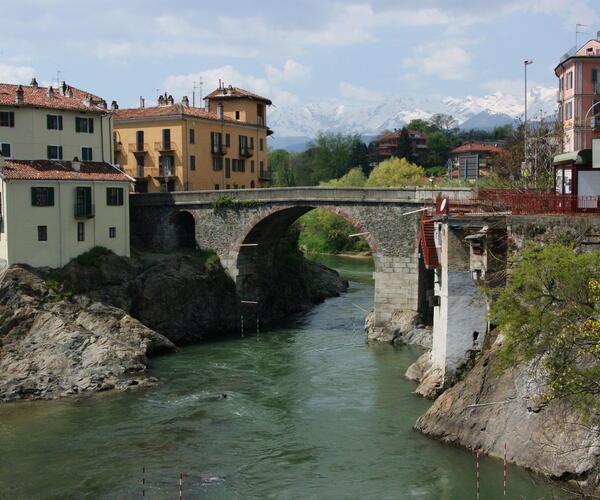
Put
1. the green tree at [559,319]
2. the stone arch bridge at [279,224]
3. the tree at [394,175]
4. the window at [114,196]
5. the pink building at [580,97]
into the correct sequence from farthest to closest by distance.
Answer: the tree at [394,175], the pink building at [580,97], the window at [114,196], the stone arch bridge at [279,224], the green tree at [559,319]

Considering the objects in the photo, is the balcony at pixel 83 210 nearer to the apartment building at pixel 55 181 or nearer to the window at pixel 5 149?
the apartment building at pixel 55 181

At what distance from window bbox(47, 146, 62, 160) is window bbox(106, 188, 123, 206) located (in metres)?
3.88

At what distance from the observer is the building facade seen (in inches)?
1887

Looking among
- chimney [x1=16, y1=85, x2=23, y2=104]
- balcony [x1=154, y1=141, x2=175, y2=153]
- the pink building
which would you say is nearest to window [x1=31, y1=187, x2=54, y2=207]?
chimney [x1=16, y1=85, x2=23, y2=104]

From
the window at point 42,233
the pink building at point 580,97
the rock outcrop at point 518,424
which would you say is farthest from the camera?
the pink building at point 580,97

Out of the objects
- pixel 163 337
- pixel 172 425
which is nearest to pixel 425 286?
pixel 163 337

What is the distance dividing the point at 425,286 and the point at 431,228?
42.4ft

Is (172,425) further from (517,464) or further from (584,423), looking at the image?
(584,423)

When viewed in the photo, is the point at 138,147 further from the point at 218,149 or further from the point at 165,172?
the point at 218,149

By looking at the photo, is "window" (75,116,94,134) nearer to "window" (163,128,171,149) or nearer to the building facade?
the building facade

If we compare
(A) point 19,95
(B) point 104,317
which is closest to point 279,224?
(B) point 104,317

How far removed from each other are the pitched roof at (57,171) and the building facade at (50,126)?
0.83 metres

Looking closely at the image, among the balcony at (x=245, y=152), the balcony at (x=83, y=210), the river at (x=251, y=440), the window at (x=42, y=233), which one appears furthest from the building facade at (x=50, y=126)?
the river at (x=251, y=440)

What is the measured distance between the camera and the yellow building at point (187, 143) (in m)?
61.4
